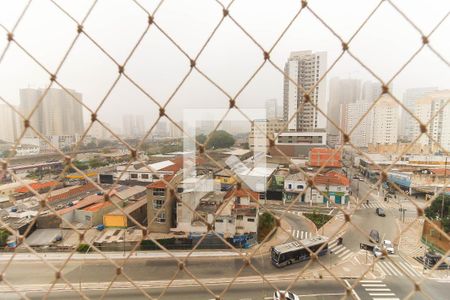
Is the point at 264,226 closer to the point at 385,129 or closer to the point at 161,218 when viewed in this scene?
the point at 161,218

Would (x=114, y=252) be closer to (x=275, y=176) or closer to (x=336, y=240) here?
(x=336, y=240)

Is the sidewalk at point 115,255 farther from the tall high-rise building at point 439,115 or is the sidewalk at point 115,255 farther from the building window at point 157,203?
the tall high-rise building at point 439,115

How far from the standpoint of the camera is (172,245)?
14.0 feet

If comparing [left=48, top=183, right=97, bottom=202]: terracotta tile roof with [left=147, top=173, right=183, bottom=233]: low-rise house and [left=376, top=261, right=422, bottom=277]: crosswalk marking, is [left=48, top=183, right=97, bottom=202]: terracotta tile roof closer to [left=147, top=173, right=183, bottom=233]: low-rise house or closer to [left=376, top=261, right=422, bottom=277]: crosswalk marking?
[left=147, top=173, right=183, bottom=233]: low-rise house

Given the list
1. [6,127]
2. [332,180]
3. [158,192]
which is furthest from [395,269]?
[6,127]

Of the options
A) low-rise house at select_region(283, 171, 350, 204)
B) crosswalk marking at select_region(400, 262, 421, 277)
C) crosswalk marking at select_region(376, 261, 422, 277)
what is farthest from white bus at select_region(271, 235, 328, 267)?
low-rise house at select_region(283, 171, 350, 204)

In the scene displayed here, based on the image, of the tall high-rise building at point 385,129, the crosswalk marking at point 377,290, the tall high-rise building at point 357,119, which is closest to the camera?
the crosswalk marking at point 377,290

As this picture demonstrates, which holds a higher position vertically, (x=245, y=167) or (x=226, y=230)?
(x=245, y=167)

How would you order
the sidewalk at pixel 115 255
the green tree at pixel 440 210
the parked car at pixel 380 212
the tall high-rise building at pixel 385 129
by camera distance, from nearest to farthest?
the sidewalk at pixel 115 255 < the green tree at pixel 440 210 < the parked car at pixel 380 212 < the tall high-rise building at pixel 385 129

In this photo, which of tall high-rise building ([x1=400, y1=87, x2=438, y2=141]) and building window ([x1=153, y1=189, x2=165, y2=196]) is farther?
tall high-rise building ([x1=400, y1=87, x2=438, y2=141])

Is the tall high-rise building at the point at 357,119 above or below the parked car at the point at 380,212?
above

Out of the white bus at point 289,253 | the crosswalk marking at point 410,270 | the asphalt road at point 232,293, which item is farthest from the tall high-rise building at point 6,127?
the crosswalk marking at point 410,270

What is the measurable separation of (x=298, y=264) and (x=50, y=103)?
13.7ft

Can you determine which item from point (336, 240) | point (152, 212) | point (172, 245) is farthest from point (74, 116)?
point (336, 240)
